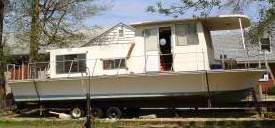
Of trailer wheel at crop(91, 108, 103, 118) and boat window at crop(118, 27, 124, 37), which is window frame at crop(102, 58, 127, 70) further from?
trailer wheel at crop(91, 108, 103, 118)

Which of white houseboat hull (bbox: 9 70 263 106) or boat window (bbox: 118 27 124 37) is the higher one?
boat window (bbox: 118 27 124 37)

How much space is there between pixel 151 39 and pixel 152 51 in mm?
573

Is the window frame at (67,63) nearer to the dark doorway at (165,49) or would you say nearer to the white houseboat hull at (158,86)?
the white houseboat hull at (158,86)

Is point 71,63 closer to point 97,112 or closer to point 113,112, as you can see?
point 97,112

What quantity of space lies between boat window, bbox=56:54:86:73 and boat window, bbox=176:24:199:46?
14.9 feet

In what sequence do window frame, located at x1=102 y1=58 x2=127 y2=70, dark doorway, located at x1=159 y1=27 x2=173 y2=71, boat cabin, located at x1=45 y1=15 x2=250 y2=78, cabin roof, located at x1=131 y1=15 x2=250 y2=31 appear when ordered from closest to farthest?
1. cabin roof, located at x1=131 y1=15 x2=250 y2=31
2. boat cabin, located at x1=45 y1=15 x2=250 y2=78
3. dark doorway, located at x1=159 y1=27 x2=173 y2=71
4. window frame, located at x1=102 y1=58 x2=127 y2=70

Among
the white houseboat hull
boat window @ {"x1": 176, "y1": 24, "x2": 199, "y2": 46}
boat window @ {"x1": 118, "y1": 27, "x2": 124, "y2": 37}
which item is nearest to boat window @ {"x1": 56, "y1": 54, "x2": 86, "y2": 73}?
the white houseboat hull

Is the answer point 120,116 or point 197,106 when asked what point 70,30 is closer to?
point 120,116

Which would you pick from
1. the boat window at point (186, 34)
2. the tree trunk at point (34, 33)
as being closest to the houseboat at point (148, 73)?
the boat window at point (186, 34)

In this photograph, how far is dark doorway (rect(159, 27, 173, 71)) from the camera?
21.4 metres

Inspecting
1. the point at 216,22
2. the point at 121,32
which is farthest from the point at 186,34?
the point at 121,32

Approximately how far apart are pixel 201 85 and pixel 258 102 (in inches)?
109

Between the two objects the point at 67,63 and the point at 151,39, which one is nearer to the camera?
the point at 151,39

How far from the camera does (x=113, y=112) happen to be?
2227 cm
